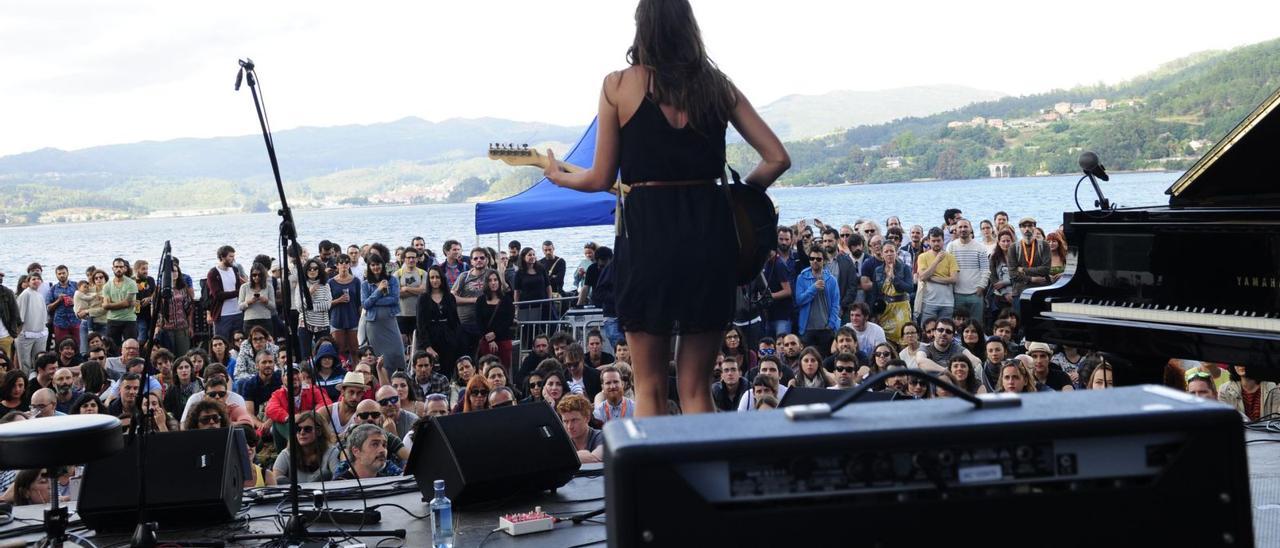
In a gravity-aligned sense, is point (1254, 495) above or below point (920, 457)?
below

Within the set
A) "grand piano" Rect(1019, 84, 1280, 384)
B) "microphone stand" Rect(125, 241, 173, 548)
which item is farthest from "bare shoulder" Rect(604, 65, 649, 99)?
"grand piano" Rect(1019, 84, 1280, 384)

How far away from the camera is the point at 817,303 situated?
11109 mm

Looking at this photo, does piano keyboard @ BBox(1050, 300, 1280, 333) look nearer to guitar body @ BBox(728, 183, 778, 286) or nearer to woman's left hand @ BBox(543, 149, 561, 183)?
guitar body @ BBox(728, 183, 778, 286)

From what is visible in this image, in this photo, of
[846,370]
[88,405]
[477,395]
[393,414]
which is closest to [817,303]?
[846,370]

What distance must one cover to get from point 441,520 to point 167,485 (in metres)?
0.96

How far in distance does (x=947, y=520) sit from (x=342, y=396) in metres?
7.00

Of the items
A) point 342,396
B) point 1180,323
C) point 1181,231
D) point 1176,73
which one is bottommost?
point 342,396

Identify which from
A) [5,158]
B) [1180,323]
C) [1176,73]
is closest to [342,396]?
[1180,323]

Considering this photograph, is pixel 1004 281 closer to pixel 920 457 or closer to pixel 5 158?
pixel 920 457

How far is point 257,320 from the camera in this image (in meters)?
12.1

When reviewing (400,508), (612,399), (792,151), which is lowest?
(612,399)

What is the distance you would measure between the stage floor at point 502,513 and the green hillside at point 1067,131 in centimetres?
4923

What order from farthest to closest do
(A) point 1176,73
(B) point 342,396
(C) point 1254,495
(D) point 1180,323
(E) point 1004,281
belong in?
(A) point 1176,73, (E) point 1004,281, (B) point 342,396, (D) point 1180,323, (C) point 1254,495

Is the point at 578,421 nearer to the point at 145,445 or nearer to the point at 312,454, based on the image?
the point at 312,454
